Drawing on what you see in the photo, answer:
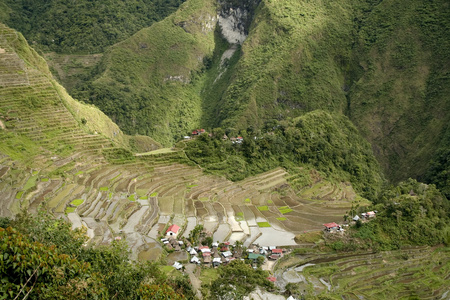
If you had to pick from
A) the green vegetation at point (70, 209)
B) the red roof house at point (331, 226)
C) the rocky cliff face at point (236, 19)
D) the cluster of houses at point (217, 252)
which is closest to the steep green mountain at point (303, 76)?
the rocky cliff face at point (236, 19)

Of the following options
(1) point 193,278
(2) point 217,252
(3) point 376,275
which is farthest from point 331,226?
(1) point 193,278

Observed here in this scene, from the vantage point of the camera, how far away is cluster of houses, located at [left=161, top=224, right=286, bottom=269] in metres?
26.8

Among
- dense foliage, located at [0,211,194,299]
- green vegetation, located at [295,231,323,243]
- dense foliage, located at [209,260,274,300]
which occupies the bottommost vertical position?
green vegetation, located at [295,231,323,243]

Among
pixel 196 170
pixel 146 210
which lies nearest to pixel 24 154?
pixel 146 210

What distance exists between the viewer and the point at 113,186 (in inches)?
1387

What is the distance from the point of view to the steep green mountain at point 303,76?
6328 centimetres

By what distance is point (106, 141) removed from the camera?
132ft

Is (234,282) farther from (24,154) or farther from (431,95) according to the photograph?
(431,95)

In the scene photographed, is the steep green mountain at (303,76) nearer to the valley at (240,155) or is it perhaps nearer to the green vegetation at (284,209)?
the valley at (240,155)

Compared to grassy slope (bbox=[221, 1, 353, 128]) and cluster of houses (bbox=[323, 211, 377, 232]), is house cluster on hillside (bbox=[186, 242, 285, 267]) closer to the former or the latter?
cluster of houses (bbox=[323, 211, 377, 232])

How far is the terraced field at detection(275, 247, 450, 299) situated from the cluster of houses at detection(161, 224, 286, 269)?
149cm

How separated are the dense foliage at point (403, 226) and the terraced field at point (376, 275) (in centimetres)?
77

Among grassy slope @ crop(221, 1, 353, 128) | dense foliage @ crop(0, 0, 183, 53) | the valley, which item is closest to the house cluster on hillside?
the valley

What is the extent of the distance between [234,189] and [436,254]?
55.6 ft
